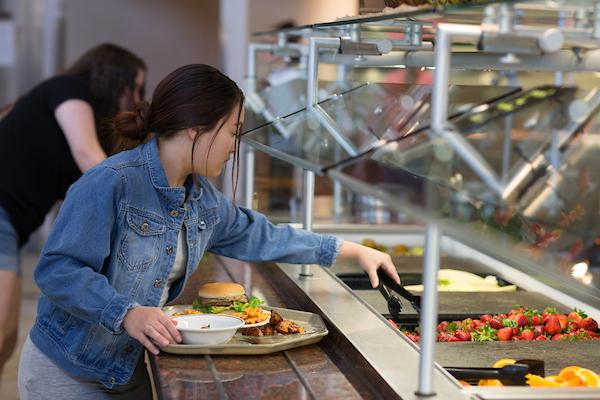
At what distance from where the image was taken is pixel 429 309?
1.74 meters

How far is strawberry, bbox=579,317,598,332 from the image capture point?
8.79 ft

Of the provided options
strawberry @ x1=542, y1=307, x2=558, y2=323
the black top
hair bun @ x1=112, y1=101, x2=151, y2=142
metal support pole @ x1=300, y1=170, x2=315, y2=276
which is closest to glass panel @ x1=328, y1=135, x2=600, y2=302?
hair bun @ x1=112, y1=101, x2=151, y2=142

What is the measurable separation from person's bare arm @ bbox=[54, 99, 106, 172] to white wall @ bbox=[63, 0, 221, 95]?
415cm

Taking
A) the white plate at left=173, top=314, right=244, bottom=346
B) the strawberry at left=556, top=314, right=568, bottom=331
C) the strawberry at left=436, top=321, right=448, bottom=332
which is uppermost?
the white plate at left=173, top=314, right=244, bottom=346

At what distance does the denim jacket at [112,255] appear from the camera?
221 cm

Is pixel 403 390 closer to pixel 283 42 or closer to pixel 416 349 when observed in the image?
pixel 416 349

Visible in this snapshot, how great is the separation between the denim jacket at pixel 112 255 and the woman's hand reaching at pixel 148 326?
2cm

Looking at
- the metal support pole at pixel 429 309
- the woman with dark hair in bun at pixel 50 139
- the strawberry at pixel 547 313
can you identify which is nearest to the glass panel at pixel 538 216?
the metal support pole at pixel 429 309

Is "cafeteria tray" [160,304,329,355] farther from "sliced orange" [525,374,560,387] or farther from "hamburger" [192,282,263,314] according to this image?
"sliced orange" [525,374,560,387]

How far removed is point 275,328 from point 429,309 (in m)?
0.76

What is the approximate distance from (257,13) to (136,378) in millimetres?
6922

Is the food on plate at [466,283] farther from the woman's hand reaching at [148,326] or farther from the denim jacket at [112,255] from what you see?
the woman's hand reaching at [148,326]

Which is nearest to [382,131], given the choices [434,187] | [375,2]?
[375,2]

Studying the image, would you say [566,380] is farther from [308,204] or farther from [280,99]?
[280,99]
